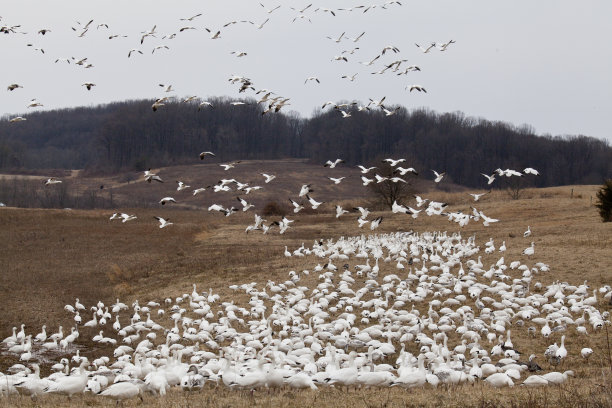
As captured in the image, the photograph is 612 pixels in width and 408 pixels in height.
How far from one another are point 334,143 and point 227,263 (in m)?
100

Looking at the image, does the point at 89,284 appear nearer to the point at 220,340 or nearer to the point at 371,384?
the point at 220,340

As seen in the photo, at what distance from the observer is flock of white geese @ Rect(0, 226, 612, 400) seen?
12352mm

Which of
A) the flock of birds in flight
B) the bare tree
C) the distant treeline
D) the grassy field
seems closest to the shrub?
the grassy field

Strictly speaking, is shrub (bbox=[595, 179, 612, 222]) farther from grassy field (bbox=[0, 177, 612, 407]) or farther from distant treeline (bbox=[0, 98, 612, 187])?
distant treeline (bbox=[0, 98, 612, 187])

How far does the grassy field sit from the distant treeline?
60801 millimetres


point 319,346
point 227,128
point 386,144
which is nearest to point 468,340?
point 319,346

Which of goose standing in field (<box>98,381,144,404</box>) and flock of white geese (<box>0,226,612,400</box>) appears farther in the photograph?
flock of white geese (<box>0,226,612,400</box>)

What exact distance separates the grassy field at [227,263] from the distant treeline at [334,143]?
60.8 metres

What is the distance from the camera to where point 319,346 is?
16484mm

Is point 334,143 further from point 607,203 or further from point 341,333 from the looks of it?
point 341,333

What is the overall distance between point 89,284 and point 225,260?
6751 millimetres

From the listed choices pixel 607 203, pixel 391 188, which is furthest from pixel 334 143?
pixel 607 203

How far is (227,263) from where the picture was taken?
110 ft

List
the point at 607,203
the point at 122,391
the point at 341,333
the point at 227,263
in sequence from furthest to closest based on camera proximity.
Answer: the point at 607,203 < the point at 227,263 < the point at 341,333 < the point at 122,391
